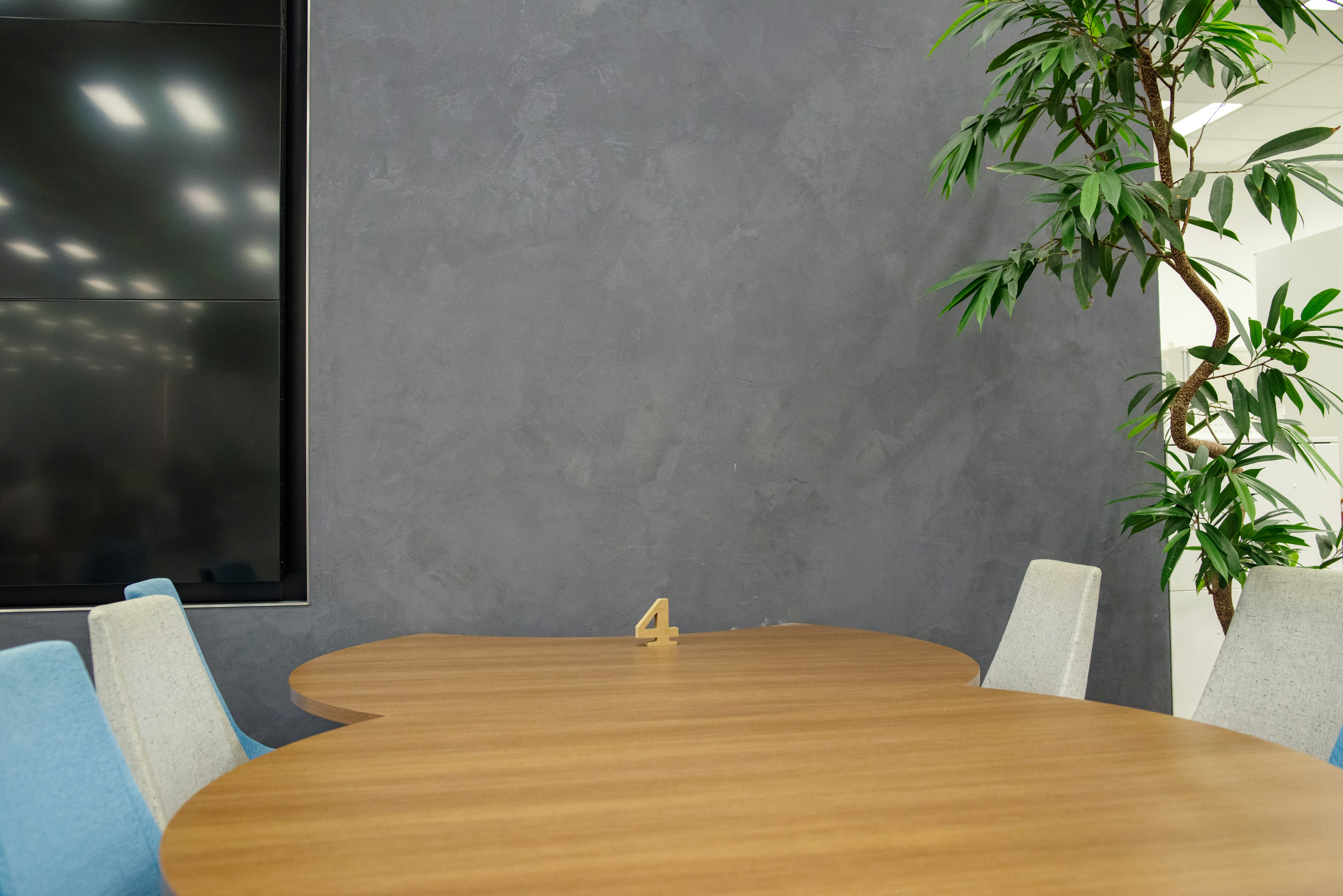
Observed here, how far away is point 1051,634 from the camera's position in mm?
2174

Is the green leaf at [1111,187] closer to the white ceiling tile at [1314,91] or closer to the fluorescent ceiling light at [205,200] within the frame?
the fluorescent ceiling light at [205,200]

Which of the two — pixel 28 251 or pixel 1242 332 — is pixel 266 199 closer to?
pixel 28 251

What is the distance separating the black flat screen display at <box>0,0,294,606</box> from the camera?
9.41ft

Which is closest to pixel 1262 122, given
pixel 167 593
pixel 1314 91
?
pixel 1314 91

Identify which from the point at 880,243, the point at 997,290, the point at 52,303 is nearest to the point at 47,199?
the point at 52,303

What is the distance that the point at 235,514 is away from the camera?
2945 millimetres

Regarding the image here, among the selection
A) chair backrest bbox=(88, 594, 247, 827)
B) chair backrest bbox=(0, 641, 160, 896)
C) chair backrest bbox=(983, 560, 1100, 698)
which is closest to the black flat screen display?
chair backrest bbox=(88, 594, 247, 827)

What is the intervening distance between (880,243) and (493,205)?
1.61 meters

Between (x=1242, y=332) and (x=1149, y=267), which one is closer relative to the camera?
(x=1242, y=332)

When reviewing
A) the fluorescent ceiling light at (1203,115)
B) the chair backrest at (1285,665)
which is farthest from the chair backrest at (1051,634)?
the fluorescent ceiling light at (1203,115)

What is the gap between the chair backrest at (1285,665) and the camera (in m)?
1.72

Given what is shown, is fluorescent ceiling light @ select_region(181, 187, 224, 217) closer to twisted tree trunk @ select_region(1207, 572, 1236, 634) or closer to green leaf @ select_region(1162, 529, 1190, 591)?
green leaf @ select_region(1162, 529, 1190, 591)

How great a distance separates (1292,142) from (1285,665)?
1758 mm

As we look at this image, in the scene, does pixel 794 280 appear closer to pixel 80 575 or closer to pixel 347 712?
pixel 347 712
